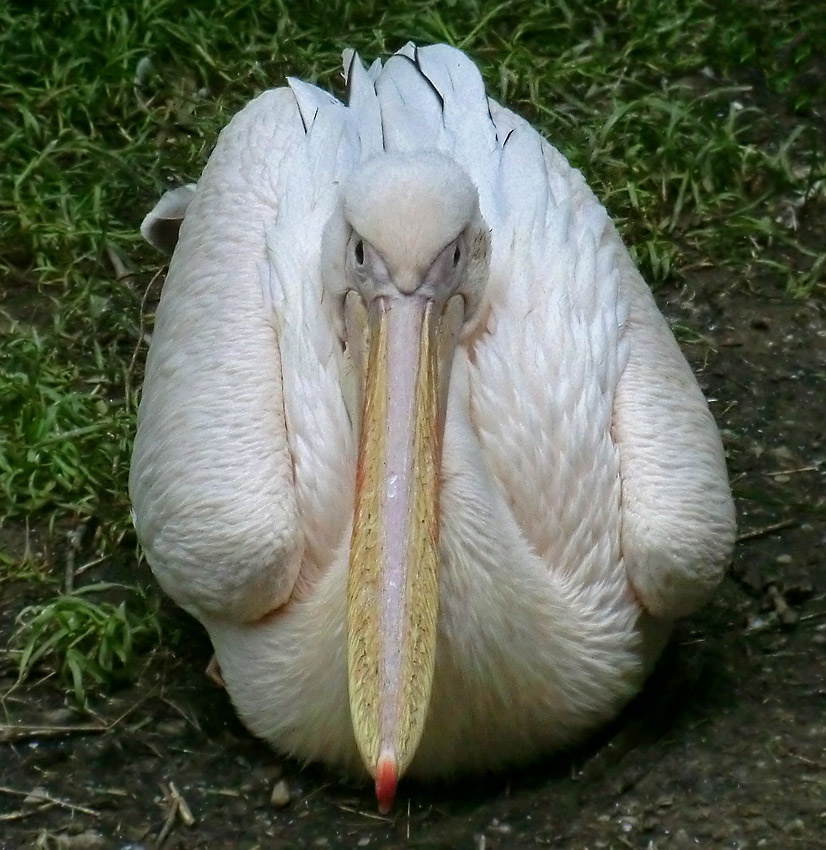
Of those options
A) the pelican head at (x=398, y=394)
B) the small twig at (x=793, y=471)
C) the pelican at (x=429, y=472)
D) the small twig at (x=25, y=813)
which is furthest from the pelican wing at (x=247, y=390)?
the small twig at (x=793, y=471)

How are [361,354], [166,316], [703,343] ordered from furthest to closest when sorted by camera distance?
[703,343]
[166,316]
[361,354]

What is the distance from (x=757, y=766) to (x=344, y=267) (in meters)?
1.33

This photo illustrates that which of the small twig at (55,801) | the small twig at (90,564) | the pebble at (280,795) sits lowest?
the small twig at (90,564)

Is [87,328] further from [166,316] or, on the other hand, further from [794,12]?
[794,12]

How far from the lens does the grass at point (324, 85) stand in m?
4.60

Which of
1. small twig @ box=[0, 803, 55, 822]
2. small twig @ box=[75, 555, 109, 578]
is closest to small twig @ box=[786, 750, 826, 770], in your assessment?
small twig @ box=[0, 803, 55, 822]

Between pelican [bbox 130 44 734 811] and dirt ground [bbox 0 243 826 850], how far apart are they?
0.33 ft

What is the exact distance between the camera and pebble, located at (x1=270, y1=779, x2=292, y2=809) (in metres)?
3.25

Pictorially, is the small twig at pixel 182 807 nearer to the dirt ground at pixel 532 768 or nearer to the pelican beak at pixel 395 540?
the dirt ground at pixel 532 768

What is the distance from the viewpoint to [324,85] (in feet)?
17.1

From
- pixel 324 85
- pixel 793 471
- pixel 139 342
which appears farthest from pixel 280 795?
pixel 324 85

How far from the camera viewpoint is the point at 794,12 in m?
5.41

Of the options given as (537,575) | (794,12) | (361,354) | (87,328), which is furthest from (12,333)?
(794,12)

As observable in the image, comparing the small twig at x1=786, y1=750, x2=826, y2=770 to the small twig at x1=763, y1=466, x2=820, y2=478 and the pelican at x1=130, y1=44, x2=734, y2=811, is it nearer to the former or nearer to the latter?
the pelican at x1=130, y1=44, x2=734, y2=811
